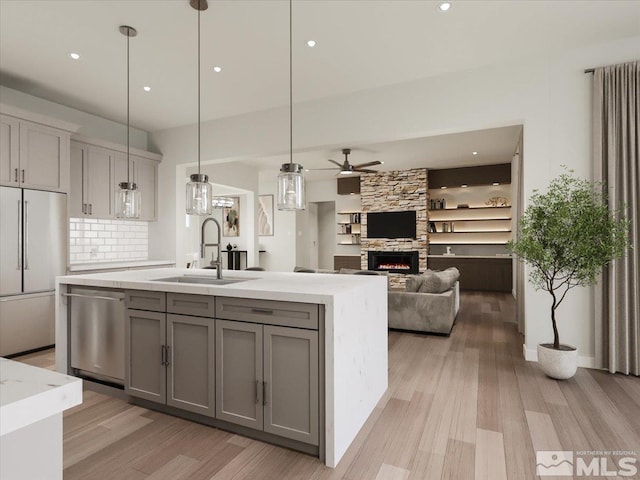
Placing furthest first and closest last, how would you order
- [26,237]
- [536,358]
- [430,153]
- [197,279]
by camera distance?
[430,153] < [26,237] < [536,358] < [197,279]

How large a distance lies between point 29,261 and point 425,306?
4.71 m

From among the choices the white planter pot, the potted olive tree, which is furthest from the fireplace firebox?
the white planter pot

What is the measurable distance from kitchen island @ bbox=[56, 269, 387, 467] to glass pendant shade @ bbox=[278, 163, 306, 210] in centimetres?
55

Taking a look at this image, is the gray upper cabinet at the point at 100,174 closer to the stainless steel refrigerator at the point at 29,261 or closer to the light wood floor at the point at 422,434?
the stainless steel refrigerator at the point at 29,261

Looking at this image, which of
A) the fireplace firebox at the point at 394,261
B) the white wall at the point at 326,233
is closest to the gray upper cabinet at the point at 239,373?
the fireplace firebox at the point at 394,261

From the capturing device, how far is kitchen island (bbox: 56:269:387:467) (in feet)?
6.70

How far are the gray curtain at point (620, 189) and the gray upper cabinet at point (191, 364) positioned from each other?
3543 millimetres

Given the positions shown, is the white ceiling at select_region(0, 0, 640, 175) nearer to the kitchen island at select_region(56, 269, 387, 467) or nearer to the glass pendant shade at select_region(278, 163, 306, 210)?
the glass pendant shade at select_region(278, 163, 306, 210)

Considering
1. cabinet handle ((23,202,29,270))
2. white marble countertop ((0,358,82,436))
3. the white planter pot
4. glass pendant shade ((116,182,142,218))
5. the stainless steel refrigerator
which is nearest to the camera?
white marble countertop ((0,358,82,436))

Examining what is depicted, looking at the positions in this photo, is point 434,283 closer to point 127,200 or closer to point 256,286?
point 256,286

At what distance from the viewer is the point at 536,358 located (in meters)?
3.69

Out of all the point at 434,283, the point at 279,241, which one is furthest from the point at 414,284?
the point at 279,241

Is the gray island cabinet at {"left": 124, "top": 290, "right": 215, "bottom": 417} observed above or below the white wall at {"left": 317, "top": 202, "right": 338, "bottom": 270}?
below

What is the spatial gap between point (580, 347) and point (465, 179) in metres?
6.05
